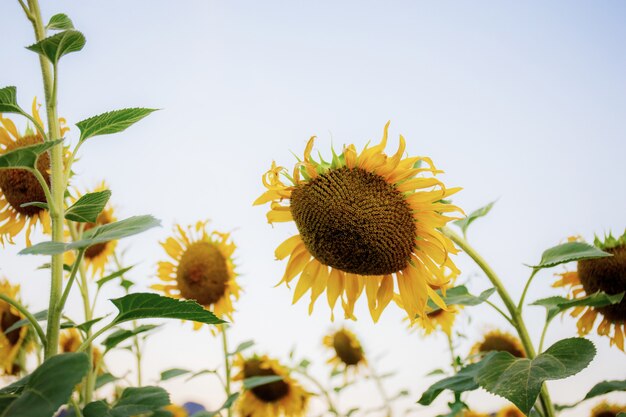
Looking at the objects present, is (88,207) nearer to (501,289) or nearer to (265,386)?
(501,289)

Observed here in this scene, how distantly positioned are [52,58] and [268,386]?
10.8ft

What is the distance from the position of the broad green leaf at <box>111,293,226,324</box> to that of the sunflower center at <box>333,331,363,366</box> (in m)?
3.70

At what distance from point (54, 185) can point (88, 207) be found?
5.1 inches

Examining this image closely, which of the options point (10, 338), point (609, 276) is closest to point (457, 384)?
point (609, 276)

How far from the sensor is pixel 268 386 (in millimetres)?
4504

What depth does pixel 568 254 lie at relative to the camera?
2.15 m

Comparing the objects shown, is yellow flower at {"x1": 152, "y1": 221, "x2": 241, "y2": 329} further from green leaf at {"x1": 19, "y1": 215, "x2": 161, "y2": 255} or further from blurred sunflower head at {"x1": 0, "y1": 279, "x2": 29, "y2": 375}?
green leaf at {"x1": 19, "y1": 215, "x2": 161, "y2": 255}

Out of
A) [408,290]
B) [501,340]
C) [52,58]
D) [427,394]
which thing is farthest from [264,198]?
[501,340]

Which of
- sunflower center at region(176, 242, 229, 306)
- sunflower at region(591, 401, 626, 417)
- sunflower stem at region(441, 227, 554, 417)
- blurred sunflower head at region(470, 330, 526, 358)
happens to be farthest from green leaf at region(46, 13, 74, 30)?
sunflower at region(591, 401, 626, 417)

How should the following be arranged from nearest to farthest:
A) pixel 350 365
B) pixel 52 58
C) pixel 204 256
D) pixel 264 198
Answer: pixel 52 58, pixel 264 198, pixel 204 256, pixel 350 365

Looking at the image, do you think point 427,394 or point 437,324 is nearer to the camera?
point 427,394

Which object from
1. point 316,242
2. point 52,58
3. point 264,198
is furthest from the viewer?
point 264,198

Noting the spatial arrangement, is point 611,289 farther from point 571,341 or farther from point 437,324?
point 437,324

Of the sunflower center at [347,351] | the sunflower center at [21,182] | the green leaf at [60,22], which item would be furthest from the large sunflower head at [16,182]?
the sunflower center at [347,351]
